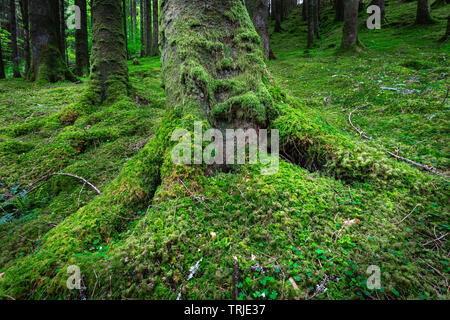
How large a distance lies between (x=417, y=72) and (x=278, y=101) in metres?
5.33

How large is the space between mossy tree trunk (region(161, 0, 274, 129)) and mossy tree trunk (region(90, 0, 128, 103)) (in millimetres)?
2988

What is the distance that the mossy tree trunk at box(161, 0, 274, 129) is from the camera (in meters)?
2.55

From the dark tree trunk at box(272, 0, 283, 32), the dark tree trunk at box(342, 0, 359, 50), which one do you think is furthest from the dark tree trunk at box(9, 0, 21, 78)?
the dark tree trunk at box(272, 0, 283, 32)

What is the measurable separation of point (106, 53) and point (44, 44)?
539 centimetres

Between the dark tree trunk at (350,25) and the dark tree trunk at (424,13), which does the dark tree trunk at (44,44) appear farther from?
the dark tree trunk at (424,13)

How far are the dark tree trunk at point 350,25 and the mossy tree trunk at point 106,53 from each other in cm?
1009

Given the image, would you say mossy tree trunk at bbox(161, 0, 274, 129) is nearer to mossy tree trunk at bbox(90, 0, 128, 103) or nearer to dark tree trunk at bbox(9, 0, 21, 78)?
mossy tree trunk at bbox(90, 0, 128, 103)

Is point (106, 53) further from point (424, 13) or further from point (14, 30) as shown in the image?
point (424, 13)

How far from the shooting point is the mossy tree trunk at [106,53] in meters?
5.28

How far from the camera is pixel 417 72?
561 cm

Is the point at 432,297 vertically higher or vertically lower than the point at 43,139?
lower

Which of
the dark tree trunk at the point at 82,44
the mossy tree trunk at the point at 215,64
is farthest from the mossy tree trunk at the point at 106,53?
the dark tree trunk at the point at 82,44
